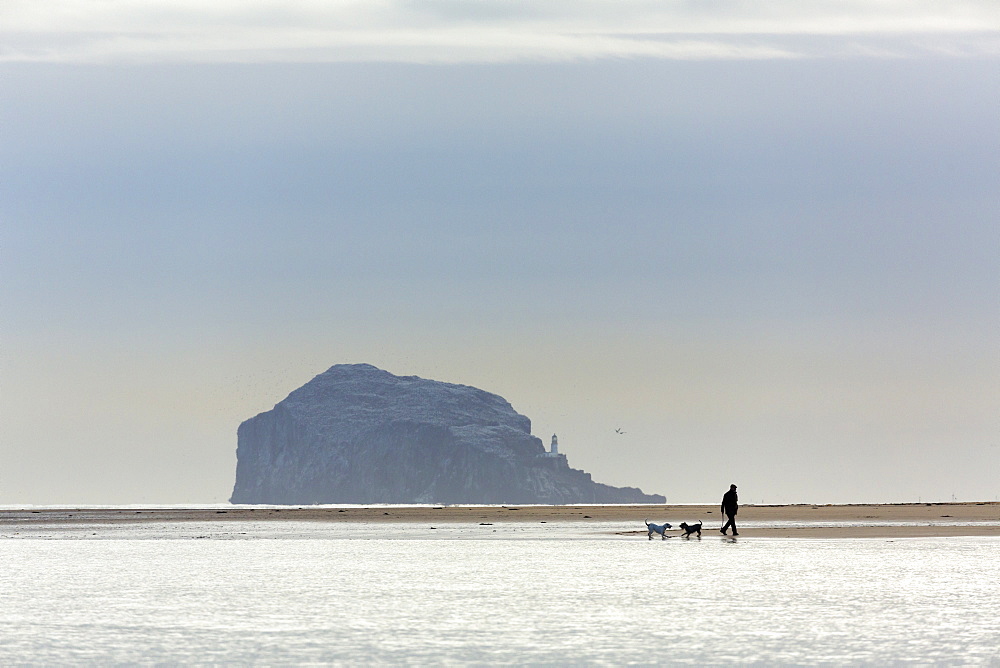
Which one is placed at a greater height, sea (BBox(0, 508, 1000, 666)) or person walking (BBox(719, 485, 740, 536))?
person walking (BBox(719, 485, 740, 536))

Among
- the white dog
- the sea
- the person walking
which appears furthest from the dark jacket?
the sea

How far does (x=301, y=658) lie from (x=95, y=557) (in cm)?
3384

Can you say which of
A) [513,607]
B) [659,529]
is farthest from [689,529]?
[513,607]

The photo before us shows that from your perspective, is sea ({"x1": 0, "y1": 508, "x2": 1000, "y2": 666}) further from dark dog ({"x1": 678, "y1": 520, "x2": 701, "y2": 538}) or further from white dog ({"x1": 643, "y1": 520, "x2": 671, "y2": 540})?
white dog ({"x1": 643, "y1": 520, "x2": 671, "y2": 540})

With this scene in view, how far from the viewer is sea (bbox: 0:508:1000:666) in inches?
931

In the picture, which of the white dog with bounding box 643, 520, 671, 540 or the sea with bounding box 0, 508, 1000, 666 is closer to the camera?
the sea with bounding box 0, 508, 1000, 666

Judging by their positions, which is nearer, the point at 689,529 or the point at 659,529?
the point at 689,529

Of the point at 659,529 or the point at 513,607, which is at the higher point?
the point at 659,529

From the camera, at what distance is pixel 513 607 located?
3100cm

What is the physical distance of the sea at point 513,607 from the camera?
77.6 ft

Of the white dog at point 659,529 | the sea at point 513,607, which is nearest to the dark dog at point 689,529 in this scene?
the white dog at point 659,529

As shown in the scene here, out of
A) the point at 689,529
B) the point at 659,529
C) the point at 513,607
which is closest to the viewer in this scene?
the point at 513,607

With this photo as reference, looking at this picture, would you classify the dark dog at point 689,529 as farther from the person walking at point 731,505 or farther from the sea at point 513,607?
the sea at point 513,607

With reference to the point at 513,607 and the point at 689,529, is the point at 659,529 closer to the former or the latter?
the point at 689,529
